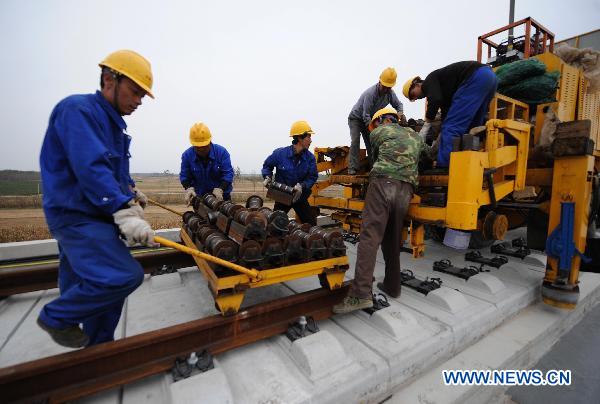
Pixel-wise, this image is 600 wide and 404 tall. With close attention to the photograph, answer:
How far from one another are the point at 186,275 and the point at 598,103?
248 inches

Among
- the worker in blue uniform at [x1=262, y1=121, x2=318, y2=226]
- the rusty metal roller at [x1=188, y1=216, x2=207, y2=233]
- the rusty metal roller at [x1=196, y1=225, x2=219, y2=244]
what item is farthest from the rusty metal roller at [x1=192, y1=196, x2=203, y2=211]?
the rusty metal roller at [x1=196, y1=225, x2=219, y2=244]

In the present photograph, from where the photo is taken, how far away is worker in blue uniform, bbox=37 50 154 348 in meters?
1.70

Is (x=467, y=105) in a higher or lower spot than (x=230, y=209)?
higher

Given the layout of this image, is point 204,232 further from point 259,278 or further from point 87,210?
point 87,210

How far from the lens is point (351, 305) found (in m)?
2.52

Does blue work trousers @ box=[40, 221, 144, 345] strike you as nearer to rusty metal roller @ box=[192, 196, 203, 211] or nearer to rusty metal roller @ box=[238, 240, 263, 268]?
rusty metal roller @ box=[238, 240, 263, 268]

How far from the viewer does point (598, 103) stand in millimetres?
4074

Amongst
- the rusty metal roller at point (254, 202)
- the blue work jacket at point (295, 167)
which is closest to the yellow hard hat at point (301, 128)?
the blue work jacket at point (295, 167)

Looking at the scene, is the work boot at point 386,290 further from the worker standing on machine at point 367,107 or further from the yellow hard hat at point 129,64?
the yellow hard hat at point 129,64

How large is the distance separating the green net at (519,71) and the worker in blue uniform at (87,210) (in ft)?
14.3

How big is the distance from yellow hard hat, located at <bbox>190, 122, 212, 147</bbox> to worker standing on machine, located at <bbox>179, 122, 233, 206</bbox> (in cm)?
22

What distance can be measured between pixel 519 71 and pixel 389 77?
1.71 metres

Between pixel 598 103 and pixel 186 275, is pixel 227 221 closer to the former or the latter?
pixel 186 275

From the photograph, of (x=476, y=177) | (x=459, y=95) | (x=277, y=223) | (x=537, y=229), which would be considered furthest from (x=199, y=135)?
(x=537, y=229)
